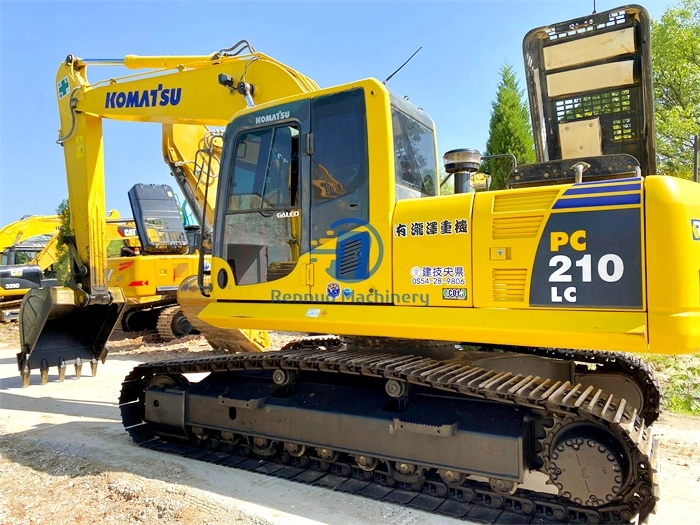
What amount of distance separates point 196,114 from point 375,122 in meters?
2.64

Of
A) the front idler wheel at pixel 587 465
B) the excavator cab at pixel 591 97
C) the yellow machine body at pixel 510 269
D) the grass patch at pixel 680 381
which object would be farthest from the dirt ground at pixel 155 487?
the excavator cab at pixel 591 97

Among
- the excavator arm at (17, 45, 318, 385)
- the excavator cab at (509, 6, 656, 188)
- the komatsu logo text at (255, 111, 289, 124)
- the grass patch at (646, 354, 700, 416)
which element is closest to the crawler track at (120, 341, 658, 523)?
the excavator cab at (509, 6, 656, 188)

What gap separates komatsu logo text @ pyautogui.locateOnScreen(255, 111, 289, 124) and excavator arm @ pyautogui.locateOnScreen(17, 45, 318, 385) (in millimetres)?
1089

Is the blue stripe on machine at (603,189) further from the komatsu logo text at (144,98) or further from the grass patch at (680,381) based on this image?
the komatsu logo text at (144,98)

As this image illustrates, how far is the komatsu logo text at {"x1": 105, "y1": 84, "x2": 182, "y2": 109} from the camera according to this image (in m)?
6.06

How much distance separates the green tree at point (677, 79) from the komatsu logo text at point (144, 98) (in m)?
12.1

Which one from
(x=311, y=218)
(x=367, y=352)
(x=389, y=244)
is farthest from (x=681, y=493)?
(x=311, y=218)

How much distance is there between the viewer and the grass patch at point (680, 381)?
6.43m

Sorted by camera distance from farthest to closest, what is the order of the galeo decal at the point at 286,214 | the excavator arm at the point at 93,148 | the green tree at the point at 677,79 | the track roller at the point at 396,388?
the green tree at the point at 677,79, the excavator arm at the point at 93,148, the galeo decal at the point at 286,214, the track roller at the point at 396,388

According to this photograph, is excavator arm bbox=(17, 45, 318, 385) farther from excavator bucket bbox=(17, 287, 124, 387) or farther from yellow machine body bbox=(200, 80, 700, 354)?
yellow machine body bbox=(200, 80, 700, 354)

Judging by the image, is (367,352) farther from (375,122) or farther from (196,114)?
(196,114)

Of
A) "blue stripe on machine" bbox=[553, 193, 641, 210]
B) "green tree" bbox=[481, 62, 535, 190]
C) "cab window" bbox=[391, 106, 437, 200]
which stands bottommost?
"blue stripe on machine" bbox=[553, 193, 641, 210]

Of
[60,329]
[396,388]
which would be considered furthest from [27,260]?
[396,388]

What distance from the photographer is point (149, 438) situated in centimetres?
527
